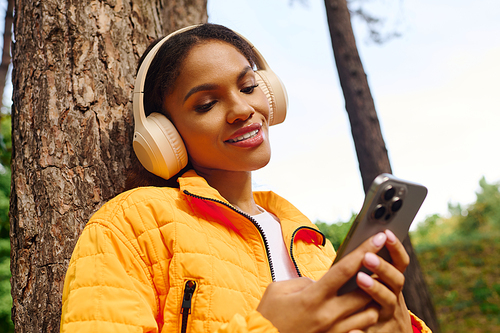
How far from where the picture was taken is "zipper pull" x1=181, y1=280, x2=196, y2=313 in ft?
3.64

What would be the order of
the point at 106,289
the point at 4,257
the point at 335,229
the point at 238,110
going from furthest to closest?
the point at 4,257, the point at 335,229, the point at 238,110, the point at 106,289

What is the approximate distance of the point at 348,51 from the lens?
14.4 ft

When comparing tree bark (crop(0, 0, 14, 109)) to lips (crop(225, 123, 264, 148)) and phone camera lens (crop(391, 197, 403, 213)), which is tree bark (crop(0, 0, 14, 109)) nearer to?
lips (crop(225, 123, 264, 148))

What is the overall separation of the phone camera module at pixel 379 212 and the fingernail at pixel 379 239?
4 centimetres

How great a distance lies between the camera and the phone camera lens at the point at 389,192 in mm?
891

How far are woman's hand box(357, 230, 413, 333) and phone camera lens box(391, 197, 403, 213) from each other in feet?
0.20

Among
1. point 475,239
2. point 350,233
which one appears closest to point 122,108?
point 350,233

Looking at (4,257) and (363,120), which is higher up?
(363,120)

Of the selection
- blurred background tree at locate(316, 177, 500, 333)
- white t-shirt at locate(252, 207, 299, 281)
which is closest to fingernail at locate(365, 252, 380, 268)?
white t-shirt at locate(252, 207, 299, 281)

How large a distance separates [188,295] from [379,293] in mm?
553

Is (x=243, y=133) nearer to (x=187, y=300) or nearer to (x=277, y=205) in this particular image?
(x=277, y=205)

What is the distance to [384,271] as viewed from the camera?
0.91m

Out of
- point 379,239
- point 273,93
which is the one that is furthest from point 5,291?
point 379,239

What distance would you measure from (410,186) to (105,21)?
5.48ft
